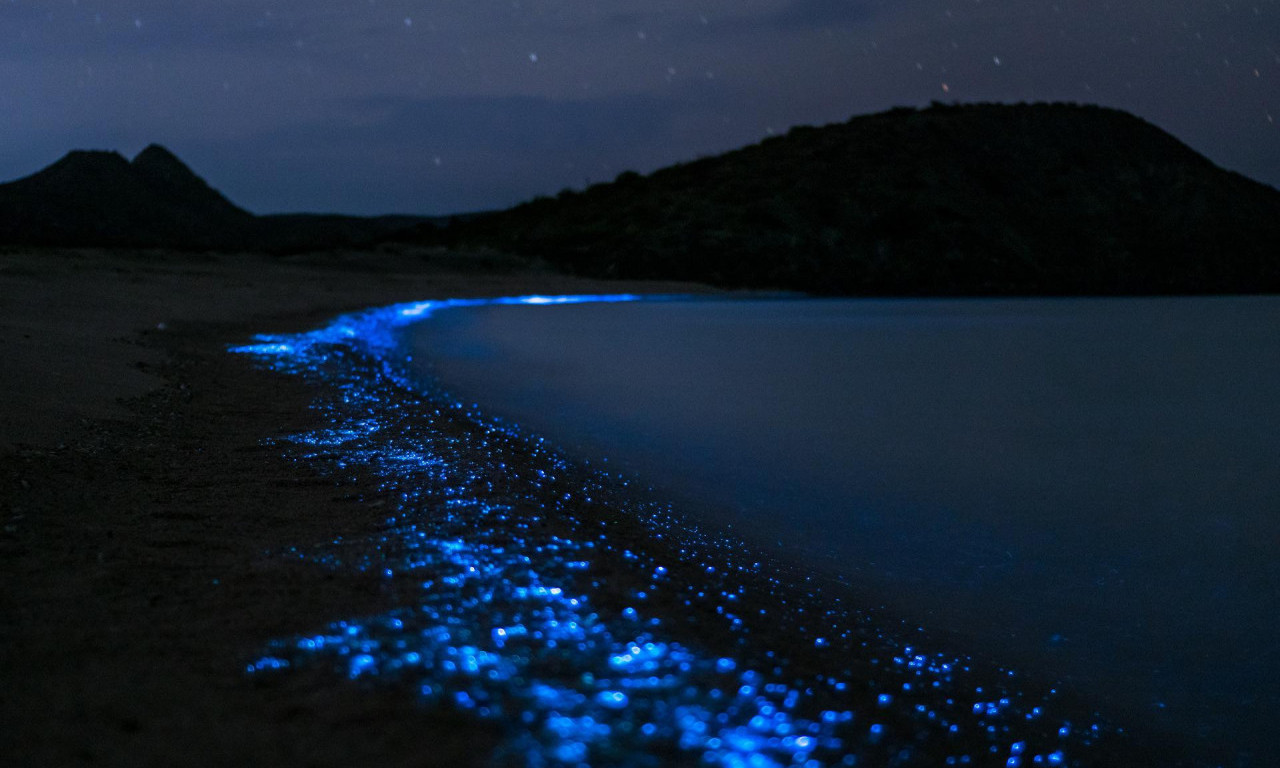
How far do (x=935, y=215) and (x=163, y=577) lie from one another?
48789 mm

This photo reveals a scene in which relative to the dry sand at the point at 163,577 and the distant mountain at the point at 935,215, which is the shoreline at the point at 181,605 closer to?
the dry sand at the point at 163,577

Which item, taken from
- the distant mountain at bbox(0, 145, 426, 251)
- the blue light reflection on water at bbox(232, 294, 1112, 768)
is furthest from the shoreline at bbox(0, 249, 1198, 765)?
the distant mountain at bbox(0, 145, 426, 251)

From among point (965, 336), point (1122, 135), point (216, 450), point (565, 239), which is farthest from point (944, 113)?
point (216, 450)

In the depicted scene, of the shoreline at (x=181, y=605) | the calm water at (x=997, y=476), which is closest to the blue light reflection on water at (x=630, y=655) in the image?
the shoreline at (x=181, y=605)

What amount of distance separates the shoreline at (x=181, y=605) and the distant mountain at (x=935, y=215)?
31.8 metres

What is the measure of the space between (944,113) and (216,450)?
63.7m

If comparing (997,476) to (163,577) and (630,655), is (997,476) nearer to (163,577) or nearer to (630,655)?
(630,655)

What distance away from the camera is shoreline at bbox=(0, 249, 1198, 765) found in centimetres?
188

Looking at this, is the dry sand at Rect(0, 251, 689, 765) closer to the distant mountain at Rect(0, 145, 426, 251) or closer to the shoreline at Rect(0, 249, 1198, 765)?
the shoreline at Rect(0, 249, 1198, 765)

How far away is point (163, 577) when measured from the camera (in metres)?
2.75

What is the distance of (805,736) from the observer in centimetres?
207

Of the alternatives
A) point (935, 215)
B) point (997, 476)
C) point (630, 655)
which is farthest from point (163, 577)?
point (935, 215)

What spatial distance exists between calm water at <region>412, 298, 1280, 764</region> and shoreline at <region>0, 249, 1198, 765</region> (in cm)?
80

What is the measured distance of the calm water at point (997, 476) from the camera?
3.09m
